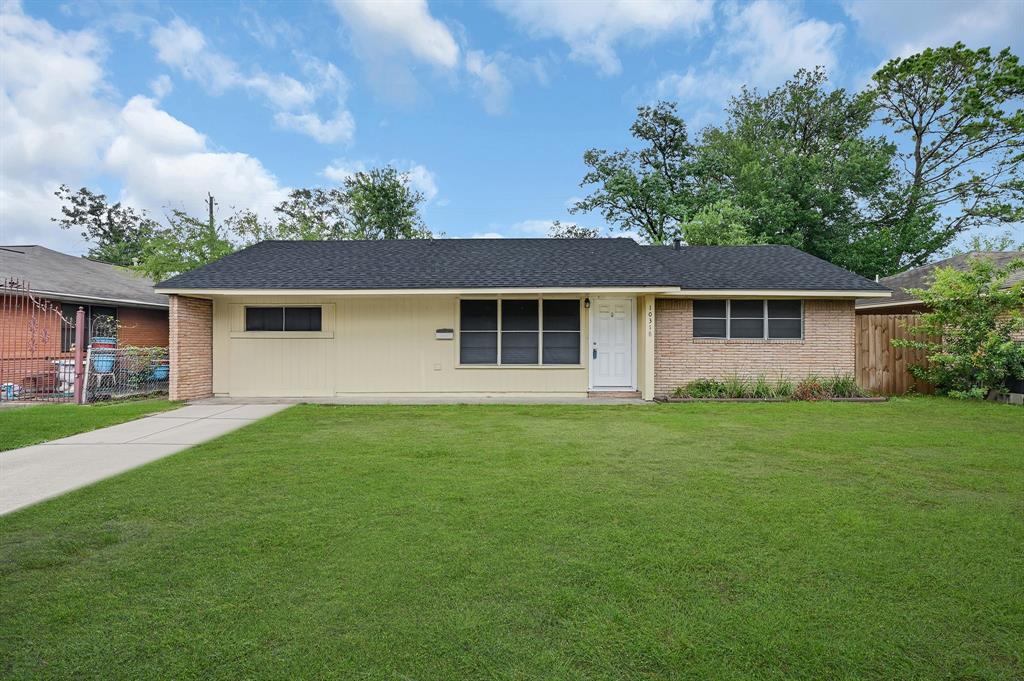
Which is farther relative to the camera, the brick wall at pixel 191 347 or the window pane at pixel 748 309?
the window pane at pixel 748 309

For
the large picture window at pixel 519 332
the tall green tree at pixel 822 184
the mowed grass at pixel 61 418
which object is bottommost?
the mowed grass at pixel 61 418

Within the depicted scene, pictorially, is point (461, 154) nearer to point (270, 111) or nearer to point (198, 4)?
point (270, 111)

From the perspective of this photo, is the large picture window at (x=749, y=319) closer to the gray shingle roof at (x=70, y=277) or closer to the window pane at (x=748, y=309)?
the window pane at (x=748, y=309)

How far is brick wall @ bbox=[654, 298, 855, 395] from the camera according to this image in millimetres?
11797

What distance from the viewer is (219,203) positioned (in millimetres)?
27578

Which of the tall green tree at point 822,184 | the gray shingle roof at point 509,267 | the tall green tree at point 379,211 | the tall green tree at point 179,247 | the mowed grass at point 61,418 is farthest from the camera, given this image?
the tall green tree at point 379,211

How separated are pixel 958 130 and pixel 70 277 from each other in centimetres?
3664

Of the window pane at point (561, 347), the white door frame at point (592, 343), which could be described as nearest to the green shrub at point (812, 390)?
the white door frame at point (592, 343)

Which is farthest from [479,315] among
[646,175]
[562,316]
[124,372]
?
[646,175]

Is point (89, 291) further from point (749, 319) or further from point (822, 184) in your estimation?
point (822, 184)

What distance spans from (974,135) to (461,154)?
947 inches

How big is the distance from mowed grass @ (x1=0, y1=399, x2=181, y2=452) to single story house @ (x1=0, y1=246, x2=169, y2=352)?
4773mm

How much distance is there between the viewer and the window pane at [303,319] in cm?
1199

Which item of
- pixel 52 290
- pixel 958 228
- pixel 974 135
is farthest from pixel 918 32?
pixel 52 290
